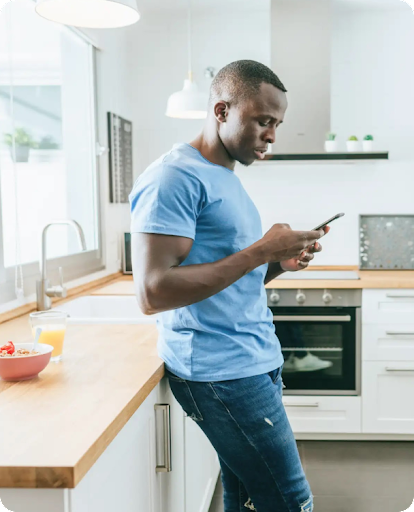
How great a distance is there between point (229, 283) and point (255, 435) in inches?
13.6

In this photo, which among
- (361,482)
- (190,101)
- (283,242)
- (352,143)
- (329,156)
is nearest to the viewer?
(283,242)

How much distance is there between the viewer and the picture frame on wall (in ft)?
10.9

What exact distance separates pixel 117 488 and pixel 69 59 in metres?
2.35

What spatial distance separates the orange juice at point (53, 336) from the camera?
147 centimetres

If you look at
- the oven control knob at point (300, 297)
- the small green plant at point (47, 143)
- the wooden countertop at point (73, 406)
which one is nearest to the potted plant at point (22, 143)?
the small green plant at point (47, 143)

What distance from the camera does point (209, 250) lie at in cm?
128

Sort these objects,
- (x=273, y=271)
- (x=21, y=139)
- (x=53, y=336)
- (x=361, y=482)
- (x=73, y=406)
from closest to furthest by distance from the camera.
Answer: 1. (x=73, y=406)
2. (x=53, y=336)
3. (x=273, y=271)
4. (x=21, y=139)
5. (x=361, y=482)

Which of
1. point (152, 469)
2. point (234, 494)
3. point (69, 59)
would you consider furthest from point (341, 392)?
point (69, 59)

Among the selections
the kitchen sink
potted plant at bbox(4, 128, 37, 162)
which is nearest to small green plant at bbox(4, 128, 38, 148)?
potted plant at bbox(4, 128, 37, 162)

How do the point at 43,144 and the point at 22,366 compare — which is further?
the point at 43,144

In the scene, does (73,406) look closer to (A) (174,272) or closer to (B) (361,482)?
(A) (174,272)

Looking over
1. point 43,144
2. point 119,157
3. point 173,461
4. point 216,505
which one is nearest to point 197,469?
point 173,461

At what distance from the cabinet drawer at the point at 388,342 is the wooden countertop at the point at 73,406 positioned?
152 centimetres

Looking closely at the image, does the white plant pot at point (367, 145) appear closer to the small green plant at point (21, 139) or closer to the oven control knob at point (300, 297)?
the oven control knob at point (300, 297)
